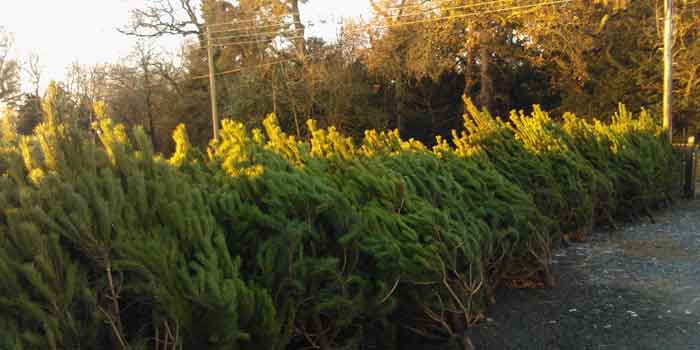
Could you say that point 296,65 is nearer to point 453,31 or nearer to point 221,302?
point 453,31

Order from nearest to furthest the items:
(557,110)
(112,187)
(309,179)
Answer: (112,187) → (309,179) → (557,110)

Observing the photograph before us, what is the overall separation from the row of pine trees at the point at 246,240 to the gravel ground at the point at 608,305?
338mm

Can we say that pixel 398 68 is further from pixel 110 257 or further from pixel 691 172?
pixel 110 257

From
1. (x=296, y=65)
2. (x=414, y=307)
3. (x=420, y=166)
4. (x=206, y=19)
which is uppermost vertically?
(x=206, y=19)

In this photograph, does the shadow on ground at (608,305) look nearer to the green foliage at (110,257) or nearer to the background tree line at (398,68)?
the green foliage at (110,257)

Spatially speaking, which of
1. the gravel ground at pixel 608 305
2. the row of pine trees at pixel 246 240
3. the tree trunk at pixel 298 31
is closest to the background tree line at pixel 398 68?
the tree trunk at pixel 298 31

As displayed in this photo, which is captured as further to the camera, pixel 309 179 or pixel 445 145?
pixel 445 145

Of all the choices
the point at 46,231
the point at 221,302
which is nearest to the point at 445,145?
the point at 221,302

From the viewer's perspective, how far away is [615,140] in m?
10.4

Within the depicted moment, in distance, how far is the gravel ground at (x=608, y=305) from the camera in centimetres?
452

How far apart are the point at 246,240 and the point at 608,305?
369 cm

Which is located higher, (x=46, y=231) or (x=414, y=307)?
(x=46, y=231)

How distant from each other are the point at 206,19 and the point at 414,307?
98.5 ft

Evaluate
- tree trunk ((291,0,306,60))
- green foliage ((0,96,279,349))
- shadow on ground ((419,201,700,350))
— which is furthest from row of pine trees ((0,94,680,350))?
tree trunk ((291,0,306,60))
